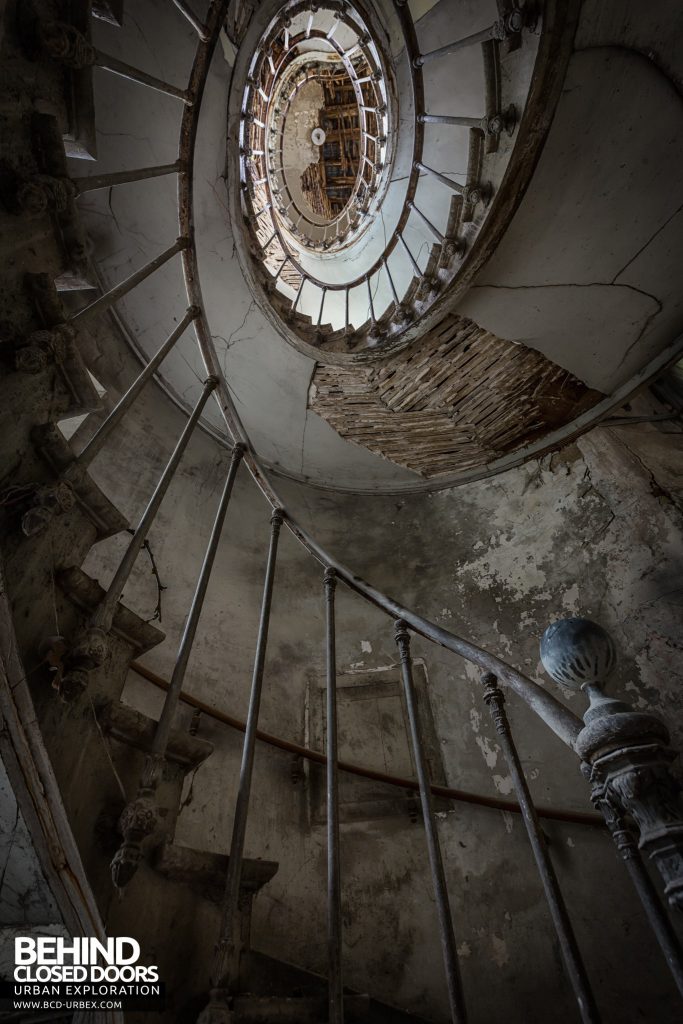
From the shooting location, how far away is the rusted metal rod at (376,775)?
113 inches

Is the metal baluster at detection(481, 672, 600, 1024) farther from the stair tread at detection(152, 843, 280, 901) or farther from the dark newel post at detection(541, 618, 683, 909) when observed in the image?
the stair tread at detection(152, 843, 280, 901)

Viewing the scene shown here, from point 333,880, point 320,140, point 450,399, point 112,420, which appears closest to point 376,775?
point 333,880

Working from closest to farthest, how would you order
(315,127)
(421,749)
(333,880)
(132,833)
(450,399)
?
(132,833)
(333,880)
(421,749)
(450,399)
(315,127)

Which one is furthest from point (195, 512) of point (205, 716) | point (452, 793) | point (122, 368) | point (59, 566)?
point (59, 566)

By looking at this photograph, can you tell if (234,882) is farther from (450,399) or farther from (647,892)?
(450,399)

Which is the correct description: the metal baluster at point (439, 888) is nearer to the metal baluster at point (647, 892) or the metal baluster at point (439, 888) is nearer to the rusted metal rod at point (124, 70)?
the metal baluster at point (647, 892)

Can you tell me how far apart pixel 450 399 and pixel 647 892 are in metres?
4.14

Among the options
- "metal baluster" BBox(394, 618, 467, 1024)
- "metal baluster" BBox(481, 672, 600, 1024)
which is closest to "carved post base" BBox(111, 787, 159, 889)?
"metal baluster" BBox(394, 618, 467, 1024)

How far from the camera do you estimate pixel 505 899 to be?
9.11ft

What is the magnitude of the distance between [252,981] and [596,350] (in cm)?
463

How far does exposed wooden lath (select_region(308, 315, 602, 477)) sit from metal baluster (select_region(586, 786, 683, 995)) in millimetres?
3906

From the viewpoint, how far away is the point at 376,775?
3.19 metres

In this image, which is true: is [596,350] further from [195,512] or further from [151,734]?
[151,734]

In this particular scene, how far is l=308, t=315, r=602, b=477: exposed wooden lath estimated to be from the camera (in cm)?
445
